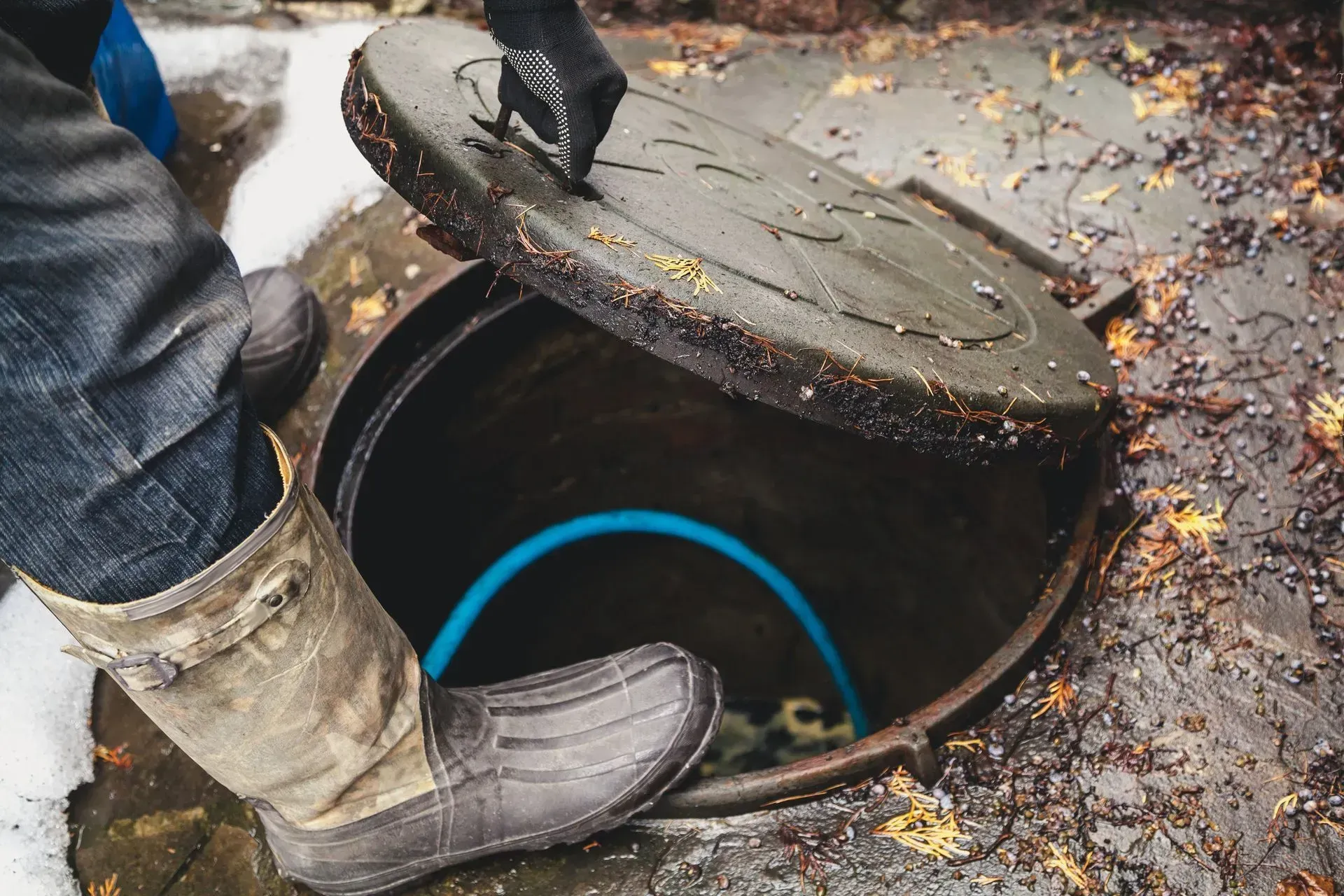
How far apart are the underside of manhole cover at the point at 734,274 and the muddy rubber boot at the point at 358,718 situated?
618 mm

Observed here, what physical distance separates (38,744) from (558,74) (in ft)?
6.36

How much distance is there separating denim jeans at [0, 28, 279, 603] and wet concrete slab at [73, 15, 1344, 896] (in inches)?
39.7

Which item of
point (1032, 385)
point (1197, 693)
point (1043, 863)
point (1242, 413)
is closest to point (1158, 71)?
point (1242, 413)

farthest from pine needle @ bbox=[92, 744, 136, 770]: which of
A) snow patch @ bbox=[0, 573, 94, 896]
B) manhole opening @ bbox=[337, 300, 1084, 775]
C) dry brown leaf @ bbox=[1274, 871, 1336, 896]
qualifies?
dry brown leaf @ bbox=[1274, 871, 1336, 896]

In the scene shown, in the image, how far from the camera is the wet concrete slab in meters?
1.80

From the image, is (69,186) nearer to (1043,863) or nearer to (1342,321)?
(1043,863)

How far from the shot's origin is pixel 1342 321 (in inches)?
101

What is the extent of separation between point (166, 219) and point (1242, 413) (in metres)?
2.59

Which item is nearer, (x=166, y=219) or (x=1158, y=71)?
(x=166, y=219)

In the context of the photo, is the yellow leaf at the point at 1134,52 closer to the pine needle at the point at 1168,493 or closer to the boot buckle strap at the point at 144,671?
the pine needle at the point at 1168,493

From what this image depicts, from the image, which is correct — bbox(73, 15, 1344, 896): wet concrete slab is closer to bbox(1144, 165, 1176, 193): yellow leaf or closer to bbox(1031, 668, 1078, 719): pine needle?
bbox(1031, 668, 1078, 719): pine needle

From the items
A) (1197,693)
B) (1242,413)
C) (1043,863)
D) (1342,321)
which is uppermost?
(1342,321)

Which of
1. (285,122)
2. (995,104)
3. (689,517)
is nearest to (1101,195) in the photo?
(995,104)

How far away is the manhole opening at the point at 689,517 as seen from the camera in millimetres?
2803
